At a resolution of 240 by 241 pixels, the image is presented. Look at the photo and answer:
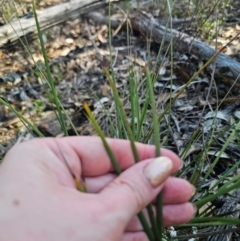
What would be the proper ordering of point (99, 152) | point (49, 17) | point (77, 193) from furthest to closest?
point (49, 17), point (99, 152), point (77, 193)

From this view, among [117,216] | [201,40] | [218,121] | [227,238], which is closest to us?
[117,216]

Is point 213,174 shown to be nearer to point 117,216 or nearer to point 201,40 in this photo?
point 117,216

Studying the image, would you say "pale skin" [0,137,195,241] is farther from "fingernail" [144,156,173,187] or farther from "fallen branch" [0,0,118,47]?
"fallen branch" [0,0,118,47]

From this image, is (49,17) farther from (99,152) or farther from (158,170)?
(158,170)

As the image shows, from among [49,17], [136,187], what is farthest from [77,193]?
[49,17]

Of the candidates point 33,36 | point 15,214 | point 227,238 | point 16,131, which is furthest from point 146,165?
point 33,36

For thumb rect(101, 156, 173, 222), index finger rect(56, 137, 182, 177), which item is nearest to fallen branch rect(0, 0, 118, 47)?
index finger rect(56, 137, 182, 177)

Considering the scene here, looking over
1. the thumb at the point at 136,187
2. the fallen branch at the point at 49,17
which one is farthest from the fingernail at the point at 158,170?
the fallen branch at the point at 49,17
